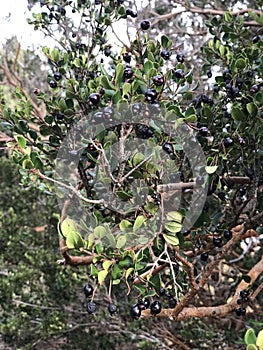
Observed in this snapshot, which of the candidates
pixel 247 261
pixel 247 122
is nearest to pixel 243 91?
pixel 247 122

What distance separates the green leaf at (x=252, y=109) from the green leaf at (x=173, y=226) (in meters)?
0.46

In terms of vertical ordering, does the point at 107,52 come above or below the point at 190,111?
above

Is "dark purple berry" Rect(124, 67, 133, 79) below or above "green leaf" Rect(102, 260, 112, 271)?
above

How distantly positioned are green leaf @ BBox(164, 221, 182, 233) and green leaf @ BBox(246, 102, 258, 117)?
0.46 metres

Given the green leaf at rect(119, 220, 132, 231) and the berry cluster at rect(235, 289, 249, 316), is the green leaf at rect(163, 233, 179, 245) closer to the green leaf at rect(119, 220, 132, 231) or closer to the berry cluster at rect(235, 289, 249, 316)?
the green leaf at rect(119, 220, 132, 231)

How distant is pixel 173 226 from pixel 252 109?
48cm

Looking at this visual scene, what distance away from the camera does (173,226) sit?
57.9 inches

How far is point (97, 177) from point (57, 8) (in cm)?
95

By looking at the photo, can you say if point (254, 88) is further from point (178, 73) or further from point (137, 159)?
point (137, 159)

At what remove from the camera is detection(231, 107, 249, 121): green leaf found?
1.62 m

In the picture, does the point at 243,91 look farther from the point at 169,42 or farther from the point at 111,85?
the point at 111,85

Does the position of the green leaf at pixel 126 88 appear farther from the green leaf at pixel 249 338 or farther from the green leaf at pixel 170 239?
the green leaf at pixel 249 338

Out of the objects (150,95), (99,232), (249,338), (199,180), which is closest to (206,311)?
(199,180)

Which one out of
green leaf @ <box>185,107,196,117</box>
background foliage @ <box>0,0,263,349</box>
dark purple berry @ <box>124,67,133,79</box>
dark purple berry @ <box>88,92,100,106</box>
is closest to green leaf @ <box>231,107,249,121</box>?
background foliage @ <box>0,0,263,349</box>
